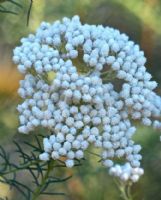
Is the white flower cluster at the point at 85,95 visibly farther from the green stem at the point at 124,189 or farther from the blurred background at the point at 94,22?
the blurred background at the point at 94,22

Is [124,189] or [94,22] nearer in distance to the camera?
[124,189]

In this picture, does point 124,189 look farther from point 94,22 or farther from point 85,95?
point 94,22

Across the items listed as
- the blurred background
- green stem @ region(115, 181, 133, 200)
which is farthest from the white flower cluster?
the blurred background

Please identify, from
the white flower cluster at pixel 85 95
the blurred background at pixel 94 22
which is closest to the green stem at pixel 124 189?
the white flower cluster at pixel 85 95

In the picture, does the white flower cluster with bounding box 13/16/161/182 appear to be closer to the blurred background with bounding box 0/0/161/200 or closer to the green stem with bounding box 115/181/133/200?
the green stem with bounding box 115/181/133/200

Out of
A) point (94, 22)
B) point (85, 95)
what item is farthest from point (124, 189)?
point (94, 22)

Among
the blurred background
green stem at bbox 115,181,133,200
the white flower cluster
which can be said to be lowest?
green stem at bbox 115,181,133,200
